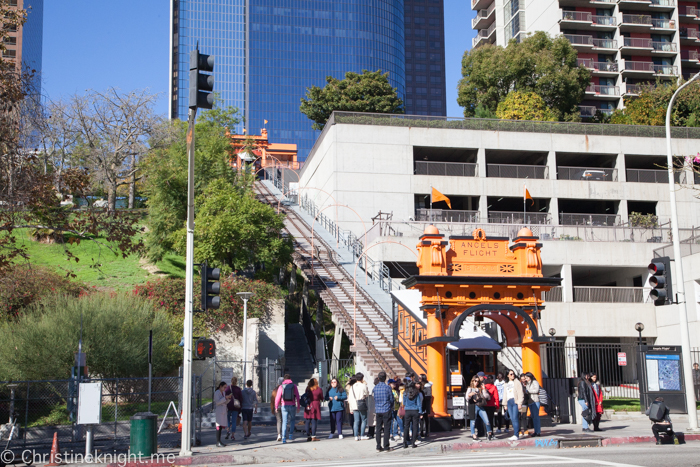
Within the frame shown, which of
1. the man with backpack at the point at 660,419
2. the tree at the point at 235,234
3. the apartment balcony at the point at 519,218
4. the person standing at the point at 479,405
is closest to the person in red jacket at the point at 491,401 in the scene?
the person standing at the point at 479,405

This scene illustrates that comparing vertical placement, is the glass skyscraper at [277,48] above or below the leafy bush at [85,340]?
above

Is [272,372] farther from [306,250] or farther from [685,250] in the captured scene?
[685,250]

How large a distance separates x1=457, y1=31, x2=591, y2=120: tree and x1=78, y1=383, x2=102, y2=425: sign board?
54969 millimetres

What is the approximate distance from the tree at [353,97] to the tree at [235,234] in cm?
3479

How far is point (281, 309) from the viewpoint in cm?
3353

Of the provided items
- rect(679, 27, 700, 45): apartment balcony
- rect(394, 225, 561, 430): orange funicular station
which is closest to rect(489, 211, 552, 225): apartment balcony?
rect(394, 225, 561, 430): orange funicular station

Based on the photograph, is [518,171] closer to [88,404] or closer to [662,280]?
[662,280]

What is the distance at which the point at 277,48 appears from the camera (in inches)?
7318

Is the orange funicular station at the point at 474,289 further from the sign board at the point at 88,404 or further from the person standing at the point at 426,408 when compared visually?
the sign board at the point at 88,404

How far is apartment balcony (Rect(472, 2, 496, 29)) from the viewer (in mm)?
88312

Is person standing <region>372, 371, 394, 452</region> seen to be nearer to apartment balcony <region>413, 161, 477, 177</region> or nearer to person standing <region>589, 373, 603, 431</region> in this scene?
person standing <region>589, 373, 603, 431</region>

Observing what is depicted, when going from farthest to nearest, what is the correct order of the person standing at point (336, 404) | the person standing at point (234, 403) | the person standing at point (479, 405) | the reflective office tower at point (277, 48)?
the reflective office tower at point (277, 48), the person standing at point (234, 403), the person standing at point (336, 404), the person standing at point (479, 405)

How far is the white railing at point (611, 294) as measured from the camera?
41.9 meters

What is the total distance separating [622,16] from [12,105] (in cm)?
7049
